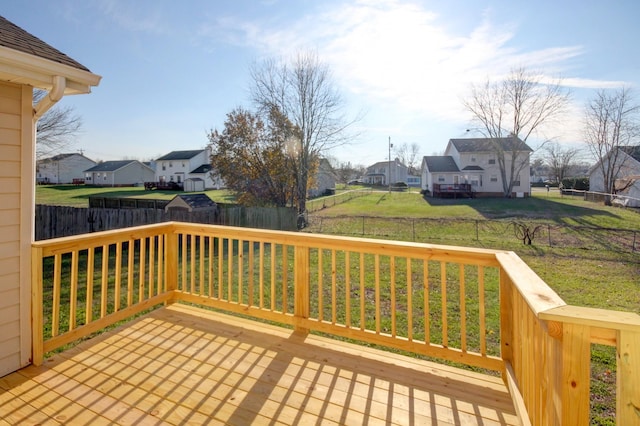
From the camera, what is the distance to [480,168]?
2948 centimetres

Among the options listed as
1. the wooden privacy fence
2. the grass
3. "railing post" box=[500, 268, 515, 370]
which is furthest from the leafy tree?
"railing post" box=[500, 268, 515, 370]

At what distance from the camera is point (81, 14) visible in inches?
277

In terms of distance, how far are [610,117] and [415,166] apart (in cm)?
4074

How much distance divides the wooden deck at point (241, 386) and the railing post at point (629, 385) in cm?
128

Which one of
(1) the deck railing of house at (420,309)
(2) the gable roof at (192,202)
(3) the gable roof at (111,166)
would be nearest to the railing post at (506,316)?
(1) the deck railing of house at (420,309)

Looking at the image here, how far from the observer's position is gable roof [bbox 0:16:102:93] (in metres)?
2.31

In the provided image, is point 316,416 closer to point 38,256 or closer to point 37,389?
point 37,389

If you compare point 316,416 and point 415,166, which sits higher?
point 415,166

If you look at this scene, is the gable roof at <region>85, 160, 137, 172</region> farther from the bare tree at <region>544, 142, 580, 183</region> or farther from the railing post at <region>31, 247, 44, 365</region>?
the bare tree at <region>544, 142, 580, 183</region>

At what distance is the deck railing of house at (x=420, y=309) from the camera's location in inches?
43.6

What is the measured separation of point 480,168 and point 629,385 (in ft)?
105

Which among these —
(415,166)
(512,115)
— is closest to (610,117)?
(512,115)

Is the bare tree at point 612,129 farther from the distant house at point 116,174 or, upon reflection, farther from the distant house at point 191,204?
the distant house at point 116,174

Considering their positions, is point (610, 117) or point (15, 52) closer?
point (15, 52)
